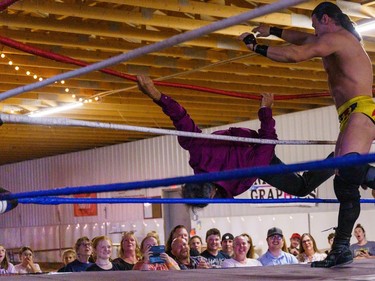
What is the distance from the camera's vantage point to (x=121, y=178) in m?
16.2

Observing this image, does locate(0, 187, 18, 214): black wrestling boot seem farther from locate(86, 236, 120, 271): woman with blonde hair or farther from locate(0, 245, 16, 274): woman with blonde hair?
locate(0, 245, 16, 274): woman with blonde hair

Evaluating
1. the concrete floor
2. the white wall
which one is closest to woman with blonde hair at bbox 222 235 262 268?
the concrete floor

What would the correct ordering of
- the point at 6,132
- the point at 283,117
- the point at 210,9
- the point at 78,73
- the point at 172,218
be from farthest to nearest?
1. the point at 172,218
2. the point at 6,132
3. the point at 283,117
4. the point at 210,9
5. the point at 78,73

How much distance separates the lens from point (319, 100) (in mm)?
11984

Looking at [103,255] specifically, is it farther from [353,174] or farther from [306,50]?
[306,50]

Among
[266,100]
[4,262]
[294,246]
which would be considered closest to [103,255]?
[4,262]

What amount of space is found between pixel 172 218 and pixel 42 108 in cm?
435

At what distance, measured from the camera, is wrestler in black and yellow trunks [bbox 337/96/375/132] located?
3.39 m

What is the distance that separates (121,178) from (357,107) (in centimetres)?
1296

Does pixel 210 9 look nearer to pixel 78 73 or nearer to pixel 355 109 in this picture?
pixel 355 109

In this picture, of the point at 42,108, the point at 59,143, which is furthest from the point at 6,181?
the point at 42,108

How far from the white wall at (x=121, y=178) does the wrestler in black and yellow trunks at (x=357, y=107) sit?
26.1ft

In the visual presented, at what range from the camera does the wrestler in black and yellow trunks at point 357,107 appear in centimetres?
339

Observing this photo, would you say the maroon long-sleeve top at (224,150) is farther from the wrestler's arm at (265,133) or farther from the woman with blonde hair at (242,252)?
the woman with blonde hair at (242,252)
